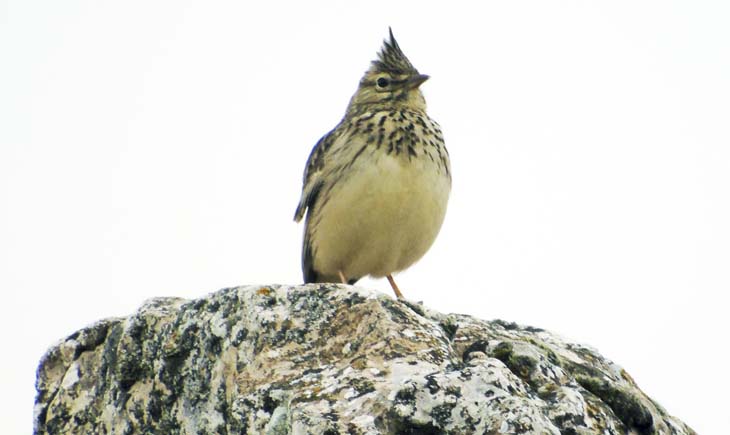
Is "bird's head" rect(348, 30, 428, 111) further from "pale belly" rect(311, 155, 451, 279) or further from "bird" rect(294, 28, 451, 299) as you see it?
"pale belly" rect(311, 155, 451, 279)

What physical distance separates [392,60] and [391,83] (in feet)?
1.39

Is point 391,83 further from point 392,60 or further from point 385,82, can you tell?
point 392,60

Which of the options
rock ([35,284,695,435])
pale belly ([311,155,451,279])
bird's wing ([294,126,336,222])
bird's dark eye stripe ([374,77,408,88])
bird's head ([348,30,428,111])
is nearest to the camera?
rock ([35,284,695,435])

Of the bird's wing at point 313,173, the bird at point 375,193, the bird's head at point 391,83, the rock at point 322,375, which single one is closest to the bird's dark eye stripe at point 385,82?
the bird's head at point 391,83

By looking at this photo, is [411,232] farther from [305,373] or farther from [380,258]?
[305,373]

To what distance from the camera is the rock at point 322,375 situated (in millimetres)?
3602

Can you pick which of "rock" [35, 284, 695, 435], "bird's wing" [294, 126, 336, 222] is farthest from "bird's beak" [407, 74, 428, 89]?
"rock" [35, 284, 695, 435]

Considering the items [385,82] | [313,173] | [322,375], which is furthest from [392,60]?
[322,375]

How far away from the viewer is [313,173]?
8766mm

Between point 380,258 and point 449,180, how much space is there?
0.88 metres

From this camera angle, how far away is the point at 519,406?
11.8 feet

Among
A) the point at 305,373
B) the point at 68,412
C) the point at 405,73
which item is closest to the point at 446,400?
the point at 305,373

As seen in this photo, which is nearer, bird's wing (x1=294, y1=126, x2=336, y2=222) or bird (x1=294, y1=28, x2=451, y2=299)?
bird (x1=294, y1=28, x2=451, y2=299)

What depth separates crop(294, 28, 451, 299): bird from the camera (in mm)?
7961
